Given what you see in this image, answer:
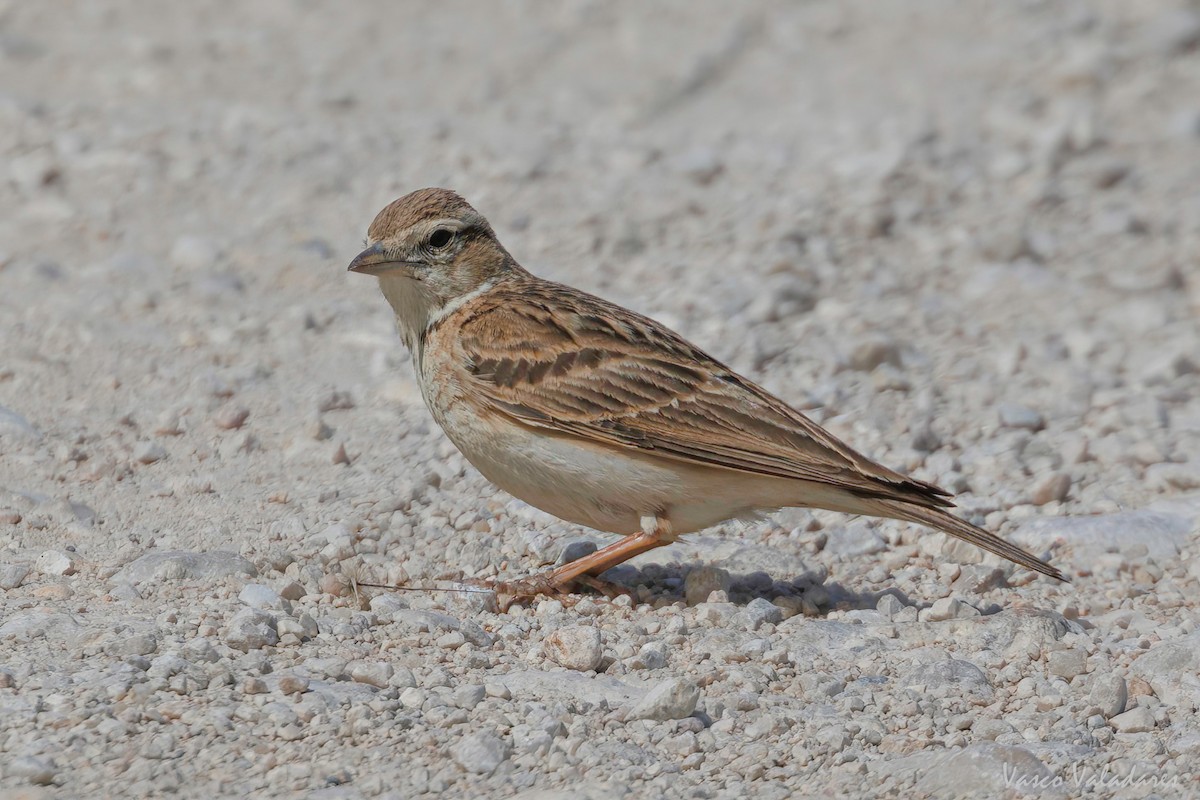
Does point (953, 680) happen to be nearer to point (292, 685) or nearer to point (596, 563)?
point (596, 563)

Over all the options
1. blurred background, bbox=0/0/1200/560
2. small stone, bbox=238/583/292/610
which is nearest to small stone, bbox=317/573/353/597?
small stone, bbox=238/583/292/610

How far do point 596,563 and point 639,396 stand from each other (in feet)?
2.22

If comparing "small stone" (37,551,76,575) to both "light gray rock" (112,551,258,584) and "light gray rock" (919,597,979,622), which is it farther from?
"light gray rock" (919,597,979,622)

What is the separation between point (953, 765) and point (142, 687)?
2518 millimetres

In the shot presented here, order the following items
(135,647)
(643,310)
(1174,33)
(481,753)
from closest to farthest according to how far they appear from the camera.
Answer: (481,753), (135,647), (643,310), (1174,33)

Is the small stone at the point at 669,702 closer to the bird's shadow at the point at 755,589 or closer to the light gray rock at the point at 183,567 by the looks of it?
the bird's shadow at the point at 755,589

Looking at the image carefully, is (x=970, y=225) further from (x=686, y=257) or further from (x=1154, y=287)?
(x=686, y=257)

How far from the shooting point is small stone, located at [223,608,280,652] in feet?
17.8

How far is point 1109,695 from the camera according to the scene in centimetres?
543

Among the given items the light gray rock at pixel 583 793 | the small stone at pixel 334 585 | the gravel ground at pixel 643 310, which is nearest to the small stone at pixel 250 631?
the gravel ground at pixel 643 310

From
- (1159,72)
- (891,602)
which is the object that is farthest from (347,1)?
(891,602)

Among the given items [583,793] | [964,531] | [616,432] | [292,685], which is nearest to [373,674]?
[292,685]

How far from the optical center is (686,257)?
1008 cm

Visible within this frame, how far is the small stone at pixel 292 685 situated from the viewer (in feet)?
16.8
